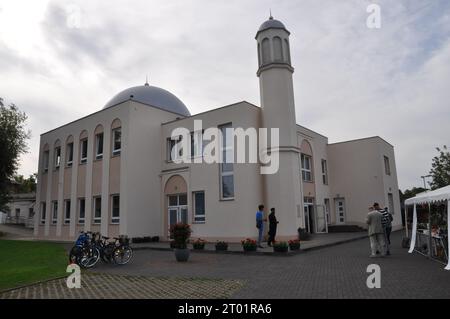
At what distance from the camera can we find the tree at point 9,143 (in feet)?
84.7

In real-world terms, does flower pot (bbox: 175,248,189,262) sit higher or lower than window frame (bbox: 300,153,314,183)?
lower

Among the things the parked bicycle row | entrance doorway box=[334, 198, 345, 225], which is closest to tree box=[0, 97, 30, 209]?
the parked bicycle row

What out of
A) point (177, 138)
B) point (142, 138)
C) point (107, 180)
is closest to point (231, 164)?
point (177, 138)

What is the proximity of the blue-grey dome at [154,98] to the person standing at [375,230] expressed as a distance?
1795 cm

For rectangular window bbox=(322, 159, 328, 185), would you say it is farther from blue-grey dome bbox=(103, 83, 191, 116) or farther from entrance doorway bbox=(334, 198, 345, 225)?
blue-grey dome bbox=(103, 83, 191, 116)

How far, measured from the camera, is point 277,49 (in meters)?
20.8

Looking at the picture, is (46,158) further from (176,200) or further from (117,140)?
(176,200)

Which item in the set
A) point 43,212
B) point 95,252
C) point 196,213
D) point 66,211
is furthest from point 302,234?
point 43,212

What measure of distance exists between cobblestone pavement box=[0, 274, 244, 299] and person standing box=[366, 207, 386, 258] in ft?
19.0

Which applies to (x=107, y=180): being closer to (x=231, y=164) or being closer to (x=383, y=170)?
(x=231, y=164)

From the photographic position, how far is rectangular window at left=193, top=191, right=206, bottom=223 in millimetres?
20828

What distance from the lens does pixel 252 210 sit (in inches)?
747
